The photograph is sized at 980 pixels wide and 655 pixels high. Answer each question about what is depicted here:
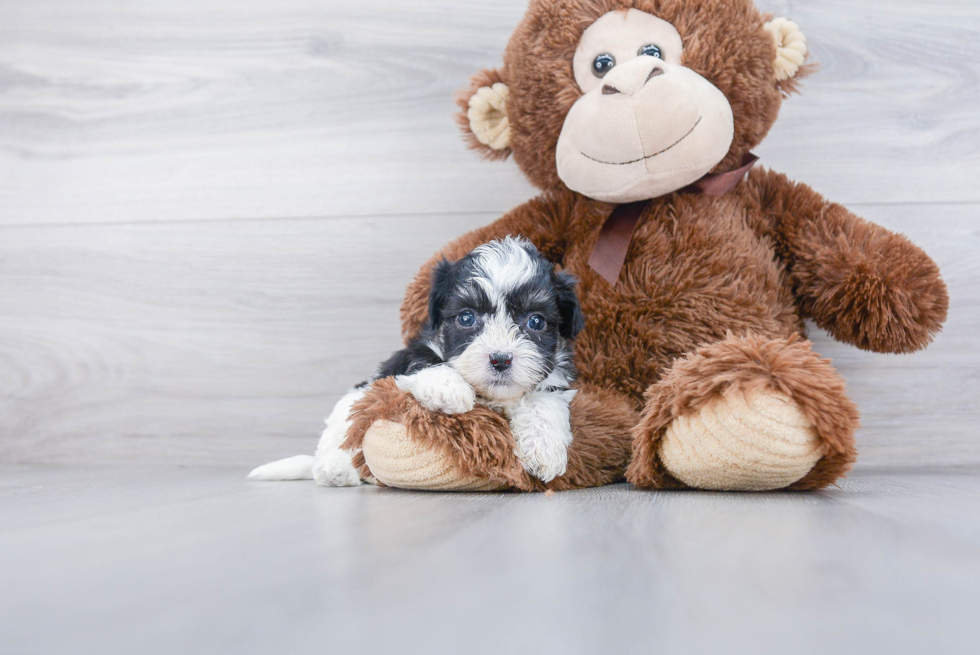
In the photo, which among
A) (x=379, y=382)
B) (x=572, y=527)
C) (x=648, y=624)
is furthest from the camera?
(x=379, y=382)

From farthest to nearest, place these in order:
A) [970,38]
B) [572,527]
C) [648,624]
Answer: [970,38], [572,527], [648,624]

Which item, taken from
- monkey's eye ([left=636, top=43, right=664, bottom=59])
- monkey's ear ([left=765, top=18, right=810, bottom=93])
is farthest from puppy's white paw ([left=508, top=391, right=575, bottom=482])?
monkey's ear ([left=765, top=18, right=810, bottom=93])

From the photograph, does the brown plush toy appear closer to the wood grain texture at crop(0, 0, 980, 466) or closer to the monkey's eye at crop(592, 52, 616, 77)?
the monkey's eye at crop(592, 52, 616, 77)

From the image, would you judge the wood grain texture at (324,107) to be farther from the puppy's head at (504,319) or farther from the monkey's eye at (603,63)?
the puppy's head at (504,319)

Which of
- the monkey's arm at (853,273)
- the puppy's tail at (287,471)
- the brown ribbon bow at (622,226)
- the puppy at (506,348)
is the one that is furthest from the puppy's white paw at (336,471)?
the monkey's arm at (853,273)

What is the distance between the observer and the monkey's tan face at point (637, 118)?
1231 millimetres

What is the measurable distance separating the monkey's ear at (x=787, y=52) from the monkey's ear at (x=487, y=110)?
0.52 metres

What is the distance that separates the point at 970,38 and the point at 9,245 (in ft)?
8.05

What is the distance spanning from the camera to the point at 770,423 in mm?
966

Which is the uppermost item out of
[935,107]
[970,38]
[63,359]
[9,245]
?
[970,38]

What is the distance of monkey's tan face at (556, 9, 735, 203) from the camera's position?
1.23 m

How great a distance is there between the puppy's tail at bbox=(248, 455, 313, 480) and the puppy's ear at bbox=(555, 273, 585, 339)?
64 cm

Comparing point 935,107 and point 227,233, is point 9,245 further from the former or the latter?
point 935,107

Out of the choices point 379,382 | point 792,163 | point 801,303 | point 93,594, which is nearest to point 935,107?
point 792,163
